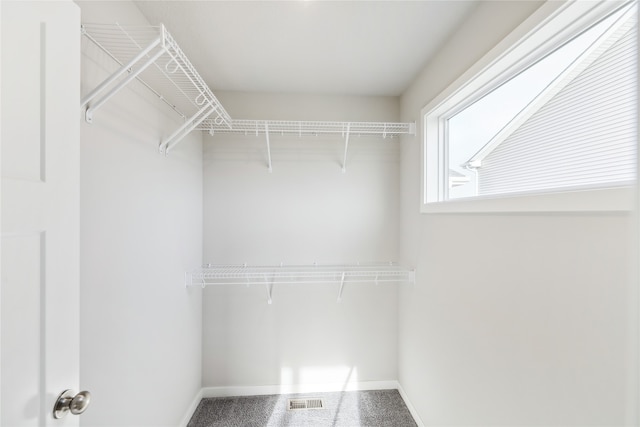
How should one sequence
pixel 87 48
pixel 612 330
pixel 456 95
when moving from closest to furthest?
pixel 612 330, pixel 87 48, pixel 456 95

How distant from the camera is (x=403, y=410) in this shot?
6.97 feet

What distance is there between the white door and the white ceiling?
827 mm

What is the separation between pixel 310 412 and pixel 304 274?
1010 mm

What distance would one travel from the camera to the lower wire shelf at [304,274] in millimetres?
2250

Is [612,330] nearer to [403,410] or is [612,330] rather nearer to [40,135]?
[40,135]

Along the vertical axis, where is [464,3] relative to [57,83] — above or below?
above

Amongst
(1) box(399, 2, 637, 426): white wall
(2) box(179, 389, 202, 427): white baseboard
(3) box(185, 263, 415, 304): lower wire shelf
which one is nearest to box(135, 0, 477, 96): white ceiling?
(1) box(399, 2, 637, 426): white wall

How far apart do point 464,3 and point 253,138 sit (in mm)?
1614

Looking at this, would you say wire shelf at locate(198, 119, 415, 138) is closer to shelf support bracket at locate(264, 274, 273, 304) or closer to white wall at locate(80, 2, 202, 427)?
white wall at locate(80, 2, 202, 427)

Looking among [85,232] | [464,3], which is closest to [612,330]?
[464,3]

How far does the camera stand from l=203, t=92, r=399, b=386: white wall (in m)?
2.29

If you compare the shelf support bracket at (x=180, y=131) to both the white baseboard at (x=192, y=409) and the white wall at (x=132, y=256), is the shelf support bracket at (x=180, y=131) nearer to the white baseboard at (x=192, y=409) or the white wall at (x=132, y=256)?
the white wall at (x=132, y=256)

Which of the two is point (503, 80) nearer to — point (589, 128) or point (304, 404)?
point (589, 128)

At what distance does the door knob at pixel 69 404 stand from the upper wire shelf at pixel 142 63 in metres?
0.90
